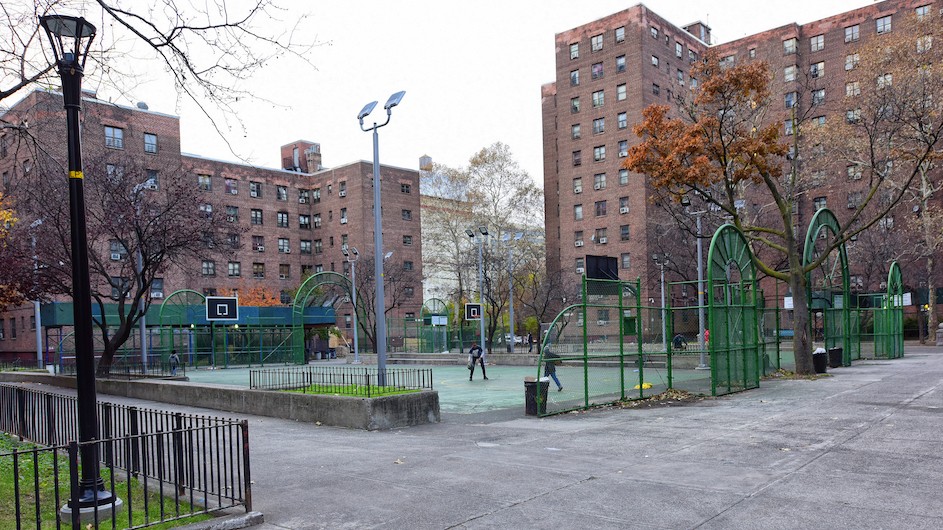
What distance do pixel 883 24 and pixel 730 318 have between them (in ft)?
188

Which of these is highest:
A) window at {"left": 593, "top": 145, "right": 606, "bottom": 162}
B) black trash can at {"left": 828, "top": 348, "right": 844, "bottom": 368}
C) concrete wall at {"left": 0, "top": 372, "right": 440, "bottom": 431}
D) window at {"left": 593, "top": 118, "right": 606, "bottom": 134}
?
window at {"left": 593, "top": 118, "right": 606, "bottom": 134}

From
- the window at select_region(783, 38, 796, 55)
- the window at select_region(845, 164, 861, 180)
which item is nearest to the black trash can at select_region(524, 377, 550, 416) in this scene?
the window at select_region(845, 164, 861, 180)

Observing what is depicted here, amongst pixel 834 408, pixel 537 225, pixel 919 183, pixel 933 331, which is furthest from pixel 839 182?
pixel 834 408

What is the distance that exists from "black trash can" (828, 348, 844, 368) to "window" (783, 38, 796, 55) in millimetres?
48488

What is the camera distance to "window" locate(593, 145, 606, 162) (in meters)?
68.4

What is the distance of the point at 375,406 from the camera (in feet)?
49.3

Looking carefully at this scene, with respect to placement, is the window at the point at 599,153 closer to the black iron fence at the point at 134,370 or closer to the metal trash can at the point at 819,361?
the black iron fence at the point at 134,370

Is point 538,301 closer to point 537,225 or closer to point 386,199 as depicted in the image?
point 537,225

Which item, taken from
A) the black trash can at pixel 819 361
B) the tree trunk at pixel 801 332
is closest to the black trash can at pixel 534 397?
the tree trunk at pixel 801 332

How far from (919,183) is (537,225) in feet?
97.1

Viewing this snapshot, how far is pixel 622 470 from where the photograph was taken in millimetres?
9953

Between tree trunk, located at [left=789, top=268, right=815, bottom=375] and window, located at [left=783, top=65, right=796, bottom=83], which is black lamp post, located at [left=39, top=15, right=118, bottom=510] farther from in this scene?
window, located at [left=783, top=65, right=796, bottom=83]

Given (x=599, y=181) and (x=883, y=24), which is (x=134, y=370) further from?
(x=883, y=24)

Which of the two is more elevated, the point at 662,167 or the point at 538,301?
the point at 662,167
